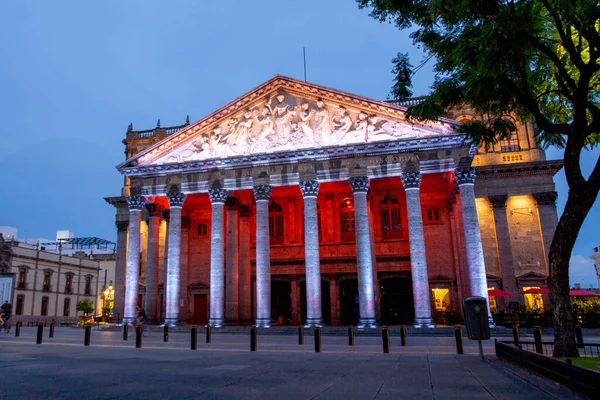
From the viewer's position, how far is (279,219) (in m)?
34.2

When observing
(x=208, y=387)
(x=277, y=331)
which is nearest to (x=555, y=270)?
(x=208, y=387)

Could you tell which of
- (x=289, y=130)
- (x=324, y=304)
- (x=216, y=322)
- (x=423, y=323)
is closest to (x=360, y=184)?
(x=289, y=130)

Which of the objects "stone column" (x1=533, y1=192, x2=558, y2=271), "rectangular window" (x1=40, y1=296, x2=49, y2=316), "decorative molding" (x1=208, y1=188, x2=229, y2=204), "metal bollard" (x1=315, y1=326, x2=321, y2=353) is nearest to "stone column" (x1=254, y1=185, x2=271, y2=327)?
"decorative molding" (x1=208, y1=188, x2=229, y2=204)

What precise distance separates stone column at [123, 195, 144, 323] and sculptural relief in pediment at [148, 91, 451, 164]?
330cm

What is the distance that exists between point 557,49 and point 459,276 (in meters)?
21.0

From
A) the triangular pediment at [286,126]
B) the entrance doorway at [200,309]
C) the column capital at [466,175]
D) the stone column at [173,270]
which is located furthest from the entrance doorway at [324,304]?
the column capital at [466,175]

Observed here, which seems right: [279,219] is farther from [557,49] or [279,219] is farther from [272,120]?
[557,49]

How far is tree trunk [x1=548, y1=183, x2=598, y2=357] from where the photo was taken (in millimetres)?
9875

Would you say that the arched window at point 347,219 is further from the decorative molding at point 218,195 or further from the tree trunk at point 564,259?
the tree trunk at point 564,259

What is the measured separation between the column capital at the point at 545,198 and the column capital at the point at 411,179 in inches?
415

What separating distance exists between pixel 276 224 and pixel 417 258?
12.5m

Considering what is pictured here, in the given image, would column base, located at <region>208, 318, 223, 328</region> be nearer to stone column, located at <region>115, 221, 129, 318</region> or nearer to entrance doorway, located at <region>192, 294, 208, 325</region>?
entrance doorway, located at <region>192, 294, 208, 325</region>

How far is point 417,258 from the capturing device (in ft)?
82.3

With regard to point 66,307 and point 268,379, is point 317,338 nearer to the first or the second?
point 268,379
